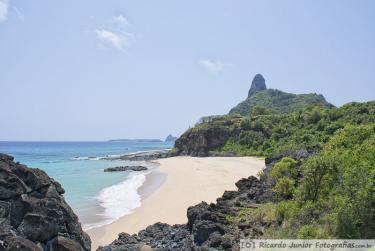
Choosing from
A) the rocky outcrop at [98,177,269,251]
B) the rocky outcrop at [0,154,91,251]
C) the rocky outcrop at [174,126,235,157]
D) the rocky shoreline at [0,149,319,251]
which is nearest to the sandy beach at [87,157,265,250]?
the rocky outcrop at [98,177,269,251]

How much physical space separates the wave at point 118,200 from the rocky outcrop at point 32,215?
11318mm

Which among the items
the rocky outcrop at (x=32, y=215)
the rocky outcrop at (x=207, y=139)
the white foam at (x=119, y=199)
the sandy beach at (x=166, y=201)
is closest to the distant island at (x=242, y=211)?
the rocky outcrop at (x=32, y=215)

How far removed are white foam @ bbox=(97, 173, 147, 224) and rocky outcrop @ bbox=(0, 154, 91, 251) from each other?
12.7 m

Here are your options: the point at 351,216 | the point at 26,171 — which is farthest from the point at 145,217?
the point at 351,216

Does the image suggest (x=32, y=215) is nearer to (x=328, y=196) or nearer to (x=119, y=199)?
(x=328, y=196)

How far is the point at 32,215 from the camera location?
1248 cm

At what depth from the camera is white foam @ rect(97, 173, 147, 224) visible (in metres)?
29.2

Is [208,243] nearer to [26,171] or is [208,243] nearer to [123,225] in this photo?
[26,171]

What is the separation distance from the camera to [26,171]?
13.9 metres

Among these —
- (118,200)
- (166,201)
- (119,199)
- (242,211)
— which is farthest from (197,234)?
(119,199)

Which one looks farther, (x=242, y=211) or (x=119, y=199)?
(x=119, y=199)

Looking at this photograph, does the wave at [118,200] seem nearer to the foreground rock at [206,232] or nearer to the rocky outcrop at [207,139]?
the foreground rock at [206,232]

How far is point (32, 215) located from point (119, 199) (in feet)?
75.6

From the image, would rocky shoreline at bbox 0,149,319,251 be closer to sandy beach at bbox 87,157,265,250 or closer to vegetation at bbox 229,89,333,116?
sandy beach at bbox 87,157,265,250
